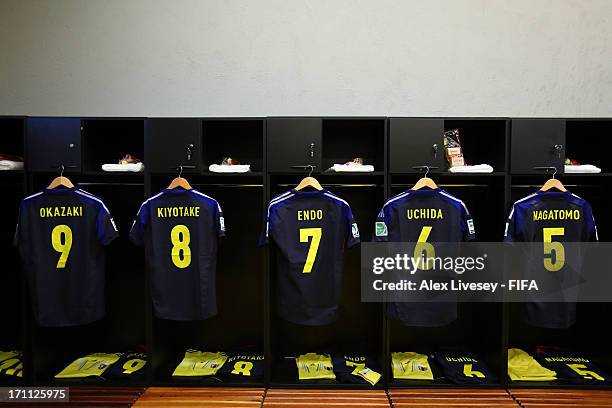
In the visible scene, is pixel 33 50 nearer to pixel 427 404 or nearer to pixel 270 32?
pixel 270 32

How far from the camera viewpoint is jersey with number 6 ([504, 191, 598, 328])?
2.28 metres

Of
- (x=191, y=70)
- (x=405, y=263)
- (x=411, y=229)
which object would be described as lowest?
(x=405, y=263)

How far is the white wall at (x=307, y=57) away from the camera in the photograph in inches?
112

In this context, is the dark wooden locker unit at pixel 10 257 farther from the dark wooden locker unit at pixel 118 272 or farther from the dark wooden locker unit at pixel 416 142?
the dark wooden locker unit at pixel 416 142

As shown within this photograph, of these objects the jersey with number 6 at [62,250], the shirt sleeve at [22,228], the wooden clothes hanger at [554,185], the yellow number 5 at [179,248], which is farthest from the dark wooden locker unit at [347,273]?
the shirt sleeve at [22,228]

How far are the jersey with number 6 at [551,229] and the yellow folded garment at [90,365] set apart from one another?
9.36 feet

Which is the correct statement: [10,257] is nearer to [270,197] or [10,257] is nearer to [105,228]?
[105,228]

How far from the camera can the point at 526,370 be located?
2457 mm

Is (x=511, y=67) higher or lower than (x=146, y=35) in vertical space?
lower

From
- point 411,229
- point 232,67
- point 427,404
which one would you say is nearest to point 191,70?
point 232,67

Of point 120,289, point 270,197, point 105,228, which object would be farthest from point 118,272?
point 270,197

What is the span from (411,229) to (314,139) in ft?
2.78

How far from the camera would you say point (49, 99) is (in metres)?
2.88

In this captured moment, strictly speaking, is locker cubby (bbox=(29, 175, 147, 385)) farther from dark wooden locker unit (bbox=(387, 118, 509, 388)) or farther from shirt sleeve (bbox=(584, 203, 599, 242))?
shirt sleeve (bbox=(584, 203, 599, 242))
